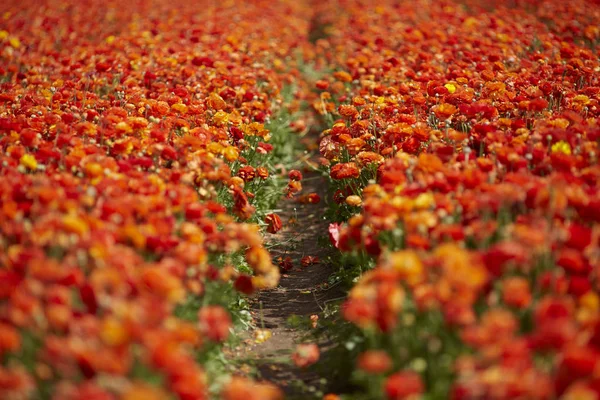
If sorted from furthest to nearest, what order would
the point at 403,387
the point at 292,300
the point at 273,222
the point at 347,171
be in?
the point at 273,222, the point at 292,300, the point at 347,171, the point at 403,387

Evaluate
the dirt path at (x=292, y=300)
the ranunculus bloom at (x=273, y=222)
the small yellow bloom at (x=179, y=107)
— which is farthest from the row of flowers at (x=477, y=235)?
the small yellow bloom at (x=179, y=107)

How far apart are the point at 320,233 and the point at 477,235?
122 inches

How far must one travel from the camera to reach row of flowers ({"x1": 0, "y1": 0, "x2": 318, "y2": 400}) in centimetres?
256

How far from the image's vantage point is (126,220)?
3.36 meters

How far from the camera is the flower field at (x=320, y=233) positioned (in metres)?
2.58

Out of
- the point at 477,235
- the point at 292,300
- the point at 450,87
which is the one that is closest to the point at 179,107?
the point at 292,300

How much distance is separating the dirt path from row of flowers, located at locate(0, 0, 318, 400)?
0.29m

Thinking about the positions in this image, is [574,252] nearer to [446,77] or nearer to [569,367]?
[569,367]

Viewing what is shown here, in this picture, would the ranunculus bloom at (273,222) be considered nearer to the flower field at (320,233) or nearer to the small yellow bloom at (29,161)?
the flower field at (320,233)

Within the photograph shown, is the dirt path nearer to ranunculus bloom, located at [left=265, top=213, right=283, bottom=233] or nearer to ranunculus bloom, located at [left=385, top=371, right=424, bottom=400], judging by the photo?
ranunculus bloom, located at [left=265, top=213, right=283, bottom=233]

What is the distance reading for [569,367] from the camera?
245 centimetres

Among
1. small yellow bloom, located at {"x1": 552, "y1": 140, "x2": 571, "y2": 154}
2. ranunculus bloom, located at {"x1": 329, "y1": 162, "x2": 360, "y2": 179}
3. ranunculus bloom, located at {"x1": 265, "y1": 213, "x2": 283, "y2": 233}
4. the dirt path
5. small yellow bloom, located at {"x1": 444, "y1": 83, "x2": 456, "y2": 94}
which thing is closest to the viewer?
the dirt path

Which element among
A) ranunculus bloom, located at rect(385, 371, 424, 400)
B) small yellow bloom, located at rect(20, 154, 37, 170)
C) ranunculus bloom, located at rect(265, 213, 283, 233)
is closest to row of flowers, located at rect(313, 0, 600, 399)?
ranunculus bloom, located at rect(385, 371, 424, 400)

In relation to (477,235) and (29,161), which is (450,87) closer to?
(477,235)
